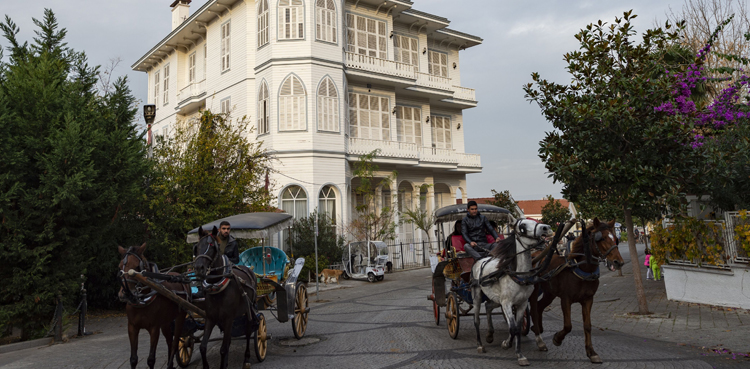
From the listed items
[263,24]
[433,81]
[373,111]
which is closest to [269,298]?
[263,24]

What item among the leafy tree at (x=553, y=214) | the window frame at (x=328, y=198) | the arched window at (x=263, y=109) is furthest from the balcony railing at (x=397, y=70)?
the leafy tree at (x=553, y=214)

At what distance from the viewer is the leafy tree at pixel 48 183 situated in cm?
1065

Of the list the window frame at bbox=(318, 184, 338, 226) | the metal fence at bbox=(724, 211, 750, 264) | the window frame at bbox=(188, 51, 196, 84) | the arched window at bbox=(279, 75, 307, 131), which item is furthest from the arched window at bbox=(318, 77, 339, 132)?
the metal fence at bbox=(724, 211, 750, 264)

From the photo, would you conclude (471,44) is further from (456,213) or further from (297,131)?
(456,213)

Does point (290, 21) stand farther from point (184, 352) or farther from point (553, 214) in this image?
point (553, 214)

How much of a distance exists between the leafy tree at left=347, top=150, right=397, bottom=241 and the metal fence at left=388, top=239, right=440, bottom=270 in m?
1.27

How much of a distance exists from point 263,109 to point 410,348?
767 inches

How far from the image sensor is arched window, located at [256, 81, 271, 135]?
25688 millimetres

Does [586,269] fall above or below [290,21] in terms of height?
below

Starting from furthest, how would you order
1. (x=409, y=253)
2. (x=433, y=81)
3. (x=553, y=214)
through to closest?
(x=553, y=214)
(x=433, y=81)
(x=409, y=253)

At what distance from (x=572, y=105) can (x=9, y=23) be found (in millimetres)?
13726

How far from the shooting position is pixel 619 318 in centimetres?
1138

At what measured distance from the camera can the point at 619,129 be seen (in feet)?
37.1

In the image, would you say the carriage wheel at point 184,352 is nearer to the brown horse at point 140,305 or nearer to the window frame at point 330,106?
the brown horse at point 140,305
